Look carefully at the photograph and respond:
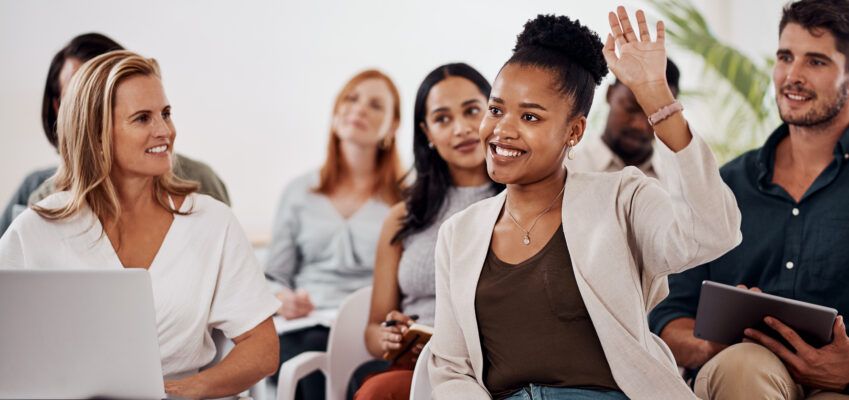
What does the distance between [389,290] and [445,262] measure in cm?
77

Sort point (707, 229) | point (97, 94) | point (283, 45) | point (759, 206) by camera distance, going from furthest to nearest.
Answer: point (283, 45), point (759, 206), point (97, 94), point (707, 229)

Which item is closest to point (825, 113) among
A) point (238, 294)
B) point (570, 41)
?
point (570, 41)

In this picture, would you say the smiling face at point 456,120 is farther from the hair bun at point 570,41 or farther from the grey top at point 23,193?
the grey top at point 23,193

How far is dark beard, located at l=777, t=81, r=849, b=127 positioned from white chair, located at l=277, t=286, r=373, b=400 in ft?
4.68

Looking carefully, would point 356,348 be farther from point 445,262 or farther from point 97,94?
point 97,94

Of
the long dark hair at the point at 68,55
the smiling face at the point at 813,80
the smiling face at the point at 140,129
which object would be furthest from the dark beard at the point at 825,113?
the long dark hair at the point at 68,55

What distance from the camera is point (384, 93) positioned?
4117 millimetres

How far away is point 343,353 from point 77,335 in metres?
1.18

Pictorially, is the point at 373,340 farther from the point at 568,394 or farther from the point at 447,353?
the point at 568,394

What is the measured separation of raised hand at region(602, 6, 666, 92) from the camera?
172cm

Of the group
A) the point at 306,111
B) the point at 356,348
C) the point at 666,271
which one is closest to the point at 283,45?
the point at 306,111

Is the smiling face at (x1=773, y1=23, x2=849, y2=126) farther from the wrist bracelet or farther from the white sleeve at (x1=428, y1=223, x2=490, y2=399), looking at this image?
the white sleeve at (x1=428, y1=223, x2=490, y2=399)

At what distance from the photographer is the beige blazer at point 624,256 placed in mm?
1687

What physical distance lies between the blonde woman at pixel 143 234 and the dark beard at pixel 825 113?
5.11ft
